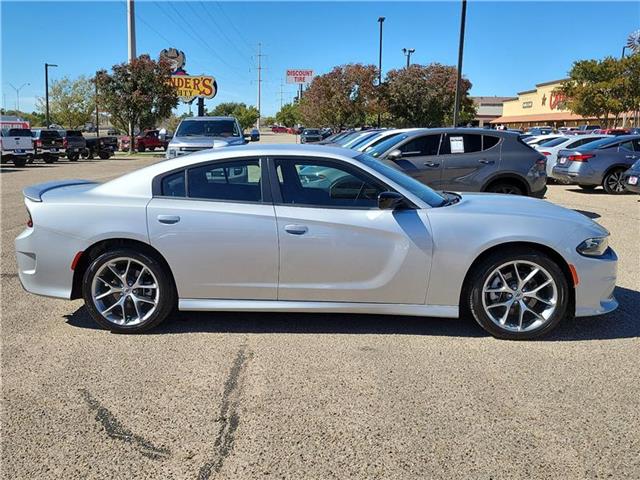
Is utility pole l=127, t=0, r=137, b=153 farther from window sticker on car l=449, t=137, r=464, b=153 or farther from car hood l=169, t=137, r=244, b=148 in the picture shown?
window sticker on car l=449, t=137, r=464, b=153

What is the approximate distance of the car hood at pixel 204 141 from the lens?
13.6 meters

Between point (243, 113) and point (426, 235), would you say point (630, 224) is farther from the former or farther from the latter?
point (243, 113)

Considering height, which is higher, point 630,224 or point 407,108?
point 407,108

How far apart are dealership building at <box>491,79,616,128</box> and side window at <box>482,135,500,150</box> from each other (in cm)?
6565

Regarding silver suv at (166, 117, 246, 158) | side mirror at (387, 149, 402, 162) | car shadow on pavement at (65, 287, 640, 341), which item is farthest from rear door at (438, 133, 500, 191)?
silver suv at (166, 117, 246, 158)

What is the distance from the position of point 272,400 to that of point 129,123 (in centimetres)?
3781

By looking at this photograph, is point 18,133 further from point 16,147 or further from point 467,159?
point 467,159

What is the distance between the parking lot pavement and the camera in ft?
9.27

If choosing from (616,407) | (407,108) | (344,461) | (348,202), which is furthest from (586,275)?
(407,108)

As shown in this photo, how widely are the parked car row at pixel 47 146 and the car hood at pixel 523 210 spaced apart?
25.2 metres

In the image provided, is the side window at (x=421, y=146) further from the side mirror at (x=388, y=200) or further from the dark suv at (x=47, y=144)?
the dark suv at (x=47, y=144)

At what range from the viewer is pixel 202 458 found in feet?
9.36

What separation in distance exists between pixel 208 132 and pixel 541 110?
77.7m

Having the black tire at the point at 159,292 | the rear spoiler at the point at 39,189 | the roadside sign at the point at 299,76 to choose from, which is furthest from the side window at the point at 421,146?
the roadside sign at the point at 299,76
